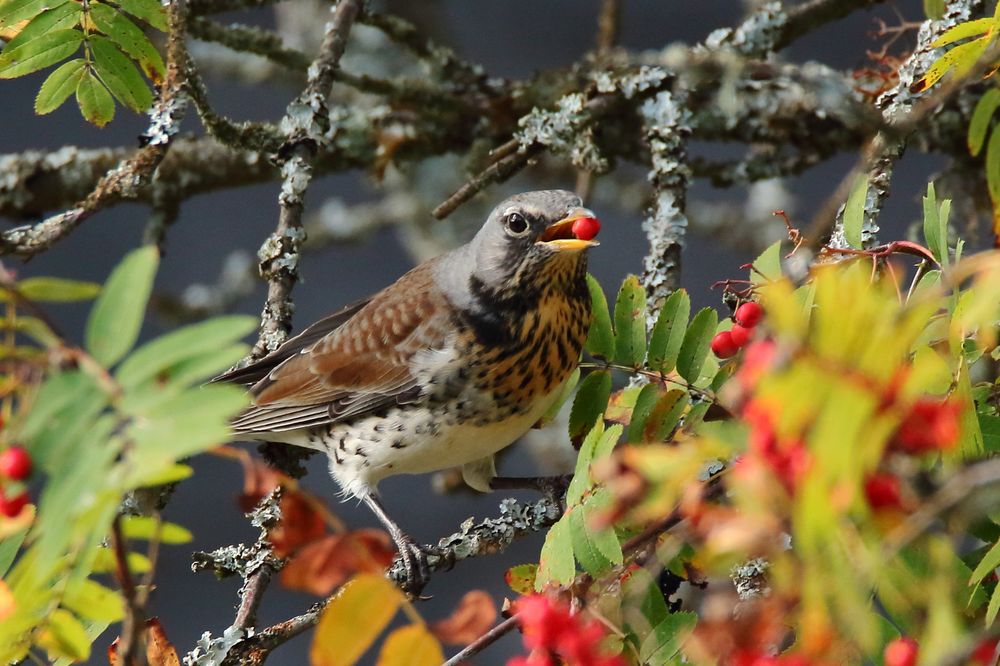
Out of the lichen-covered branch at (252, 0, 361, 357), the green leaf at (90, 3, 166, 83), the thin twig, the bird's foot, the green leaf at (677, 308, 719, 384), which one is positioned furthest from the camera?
the lichen-covered branch at (252, 0, 361, 357)

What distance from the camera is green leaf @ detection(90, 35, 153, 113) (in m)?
2.42

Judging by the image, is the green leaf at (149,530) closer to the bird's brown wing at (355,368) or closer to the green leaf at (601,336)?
the green leaf at (601,336)

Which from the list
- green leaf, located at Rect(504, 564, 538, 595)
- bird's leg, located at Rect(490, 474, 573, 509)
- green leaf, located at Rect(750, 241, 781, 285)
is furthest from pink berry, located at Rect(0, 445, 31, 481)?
bird's leg, located at Rect(490, 474, 573, 509)

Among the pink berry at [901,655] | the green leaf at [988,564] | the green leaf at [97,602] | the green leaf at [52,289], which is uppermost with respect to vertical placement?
the green leaf at [52,289]

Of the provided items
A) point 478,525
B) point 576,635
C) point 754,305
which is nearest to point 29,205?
point 478,525

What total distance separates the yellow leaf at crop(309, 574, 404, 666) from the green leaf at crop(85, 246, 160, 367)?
35 centimetres

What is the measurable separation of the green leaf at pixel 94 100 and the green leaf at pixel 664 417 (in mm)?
1251

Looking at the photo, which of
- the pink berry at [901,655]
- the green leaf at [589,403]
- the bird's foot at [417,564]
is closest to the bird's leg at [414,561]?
the bird's foot at [417,564]

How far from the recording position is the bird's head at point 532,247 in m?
2.72

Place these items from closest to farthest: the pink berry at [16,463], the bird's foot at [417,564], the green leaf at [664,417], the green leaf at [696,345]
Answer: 1. the pink berry at [16,463]
2. the green leaf at [664,417]
3. the green leaf at [696,345]
4. the bird's foot at [417,564]

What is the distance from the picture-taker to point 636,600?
1.63 meters

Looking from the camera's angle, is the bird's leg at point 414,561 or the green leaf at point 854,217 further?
the bird's leg at point 414,561

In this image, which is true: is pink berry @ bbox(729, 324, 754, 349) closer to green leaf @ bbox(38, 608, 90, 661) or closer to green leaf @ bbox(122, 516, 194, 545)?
green leaf @ bbox(122, 516, 194, 545)

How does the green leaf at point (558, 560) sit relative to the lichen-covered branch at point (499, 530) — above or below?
above
